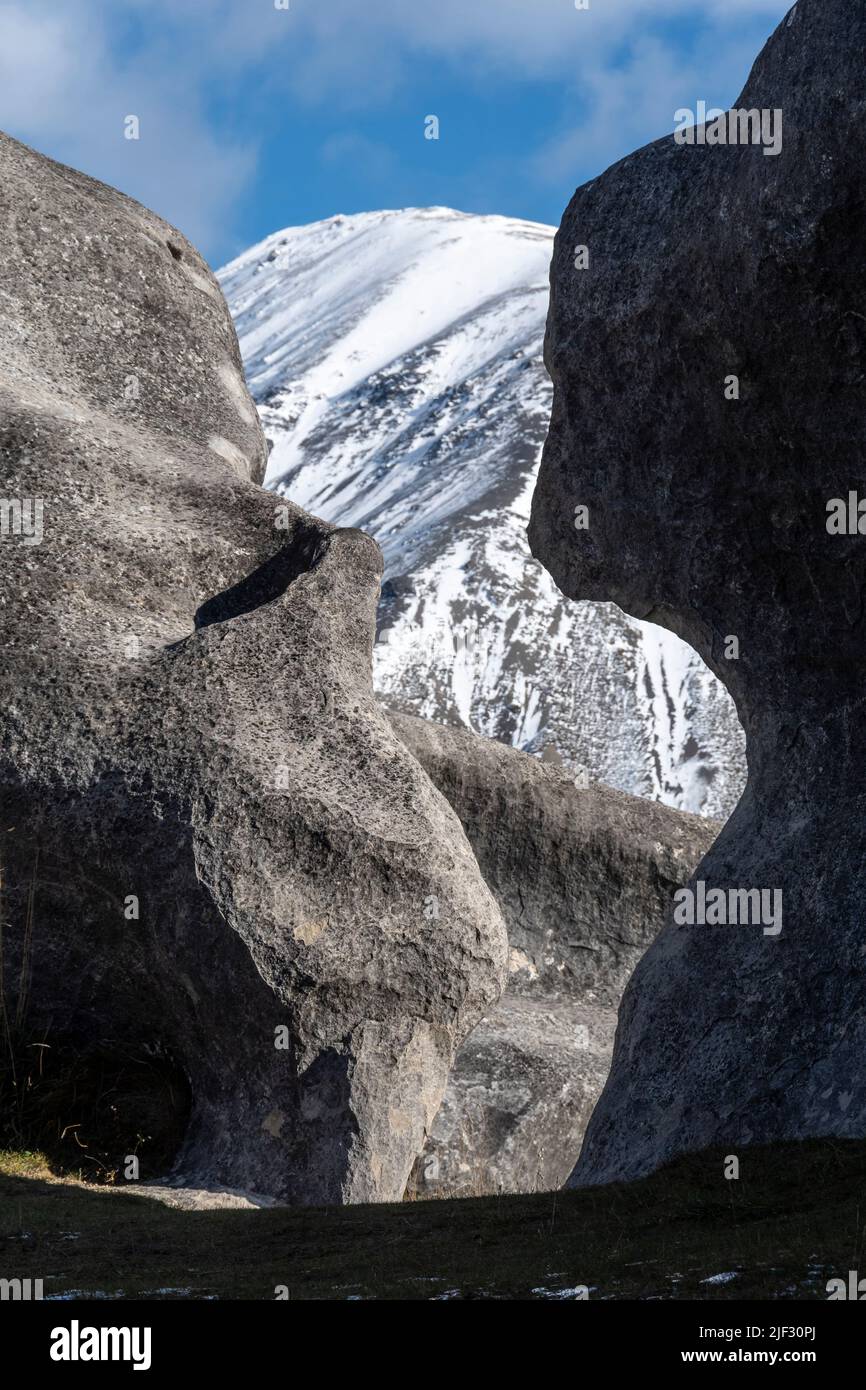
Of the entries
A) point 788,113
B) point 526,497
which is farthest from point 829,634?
point 526,497

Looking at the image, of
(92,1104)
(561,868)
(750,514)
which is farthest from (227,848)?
(561,868)

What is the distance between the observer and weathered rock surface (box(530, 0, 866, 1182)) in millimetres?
8523

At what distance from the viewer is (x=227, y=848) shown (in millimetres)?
10000

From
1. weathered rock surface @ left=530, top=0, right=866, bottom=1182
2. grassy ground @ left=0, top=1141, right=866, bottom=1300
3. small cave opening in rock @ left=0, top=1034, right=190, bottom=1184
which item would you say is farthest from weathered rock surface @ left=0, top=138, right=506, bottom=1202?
grassy ground @ left=0, top=1141, right=866, bottom=1300

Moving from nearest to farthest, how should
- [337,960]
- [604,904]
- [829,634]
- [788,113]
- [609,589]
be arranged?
[788,113] < [829,634] < [337,960] < [609,589] < [604,904]

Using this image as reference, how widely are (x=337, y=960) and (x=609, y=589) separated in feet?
10.2

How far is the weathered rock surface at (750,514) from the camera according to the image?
852 cm

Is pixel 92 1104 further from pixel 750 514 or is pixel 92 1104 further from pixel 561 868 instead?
pixel 561 868

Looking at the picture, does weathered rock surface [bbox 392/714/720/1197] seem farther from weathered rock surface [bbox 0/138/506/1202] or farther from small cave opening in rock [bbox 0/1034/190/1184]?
small cave opening in rock [bbox 0/1034/190/1184]

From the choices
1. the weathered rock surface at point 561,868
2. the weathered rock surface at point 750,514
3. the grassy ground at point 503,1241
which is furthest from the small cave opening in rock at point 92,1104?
the weathered rock surface at point 561,868

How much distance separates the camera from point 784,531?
9.55 metres

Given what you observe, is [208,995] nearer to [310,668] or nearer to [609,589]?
[310,668]

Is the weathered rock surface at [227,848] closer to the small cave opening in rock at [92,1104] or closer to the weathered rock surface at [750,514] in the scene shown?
the small cave opening in rock at [92,1104]

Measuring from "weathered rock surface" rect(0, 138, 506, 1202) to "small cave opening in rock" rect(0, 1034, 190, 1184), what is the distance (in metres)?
0.12
